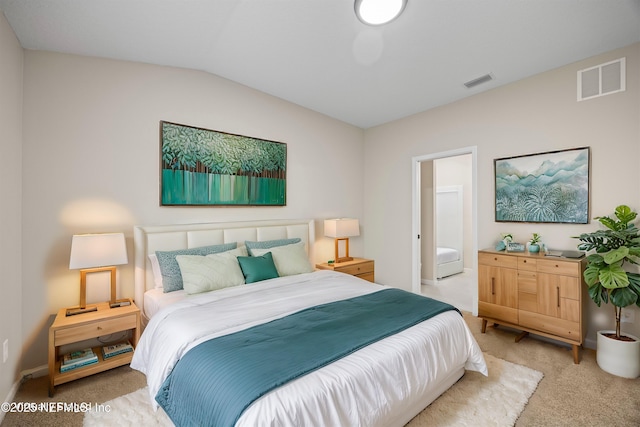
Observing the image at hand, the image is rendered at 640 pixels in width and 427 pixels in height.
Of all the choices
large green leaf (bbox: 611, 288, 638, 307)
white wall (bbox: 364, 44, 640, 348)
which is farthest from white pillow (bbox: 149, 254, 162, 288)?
large green leaf (bbox: 611, 288, 638, 307)

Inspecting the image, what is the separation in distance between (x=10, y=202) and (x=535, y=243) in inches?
183

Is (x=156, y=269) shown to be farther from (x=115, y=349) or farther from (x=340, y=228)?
(x=340, y=228)

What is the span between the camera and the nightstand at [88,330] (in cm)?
211

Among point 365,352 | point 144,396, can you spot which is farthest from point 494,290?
point 144,396

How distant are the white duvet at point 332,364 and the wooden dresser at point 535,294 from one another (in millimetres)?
1064

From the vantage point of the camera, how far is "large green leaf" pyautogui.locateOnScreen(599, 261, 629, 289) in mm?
2189

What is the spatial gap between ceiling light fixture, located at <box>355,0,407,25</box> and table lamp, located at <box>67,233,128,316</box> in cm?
268

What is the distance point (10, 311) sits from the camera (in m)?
2.08

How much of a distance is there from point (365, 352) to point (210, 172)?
257 centimetres

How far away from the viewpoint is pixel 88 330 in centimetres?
223

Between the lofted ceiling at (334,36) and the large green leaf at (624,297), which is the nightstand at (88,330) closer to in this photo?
the lofted ceiling at (334,36)

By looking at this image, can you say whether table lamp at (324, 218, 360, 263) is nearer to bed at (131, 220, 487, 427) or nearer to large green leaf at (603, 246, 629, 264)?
bed at (131, 220, 487, 427)

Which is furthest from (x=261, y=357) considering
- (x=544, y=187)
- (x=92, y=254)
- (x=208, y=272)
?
(x=544, y=187)

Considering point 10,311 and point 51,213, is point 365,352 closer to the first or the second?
point 10,311
